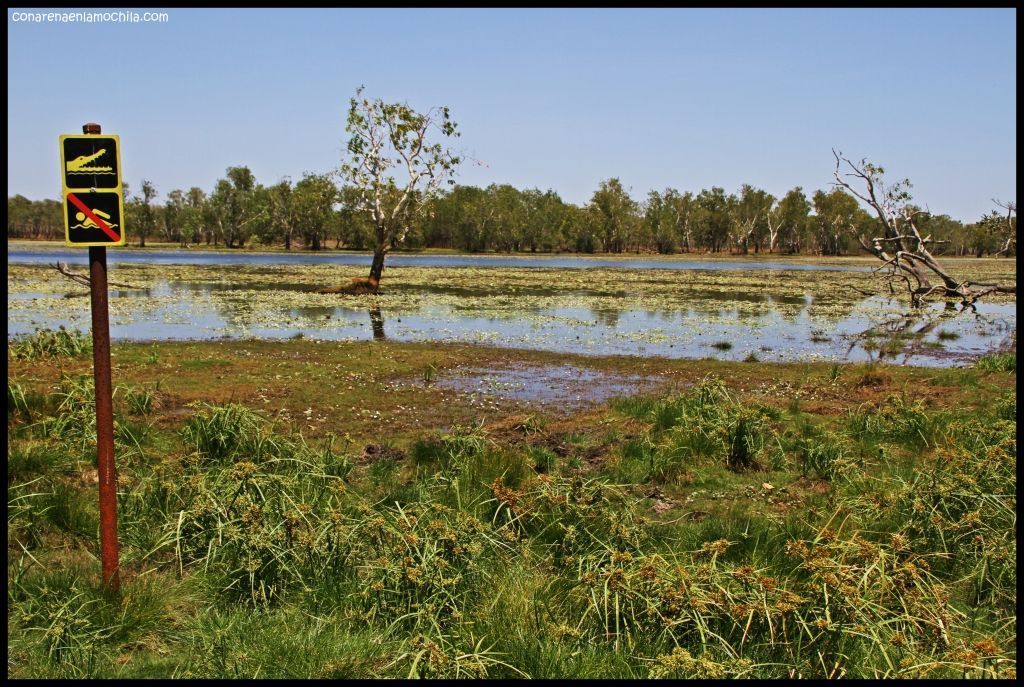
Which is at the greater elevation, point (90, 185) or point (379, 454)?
point (90, 185)

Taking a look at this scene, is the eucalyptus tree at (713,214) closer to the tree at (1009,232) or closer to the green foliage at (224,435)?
the tree at (1009,232)

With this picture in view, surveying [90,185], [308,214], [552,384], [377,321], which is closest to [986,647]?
[90,185]

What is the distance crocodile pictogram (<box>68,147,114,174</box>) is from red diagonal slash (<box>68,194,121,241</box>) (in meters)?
0.14

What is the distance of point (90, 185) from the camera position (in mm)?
3875

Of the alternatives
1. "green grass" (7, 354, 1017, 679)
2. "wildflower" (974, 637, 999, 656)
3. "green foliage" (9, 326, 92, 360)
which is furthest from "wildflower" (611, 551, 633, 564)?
"green foliage" (9, 326, 92, 360)

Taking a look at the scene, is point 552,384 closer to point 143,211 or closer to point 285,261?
point 285,261

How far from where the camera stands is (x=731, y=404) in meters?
9.70

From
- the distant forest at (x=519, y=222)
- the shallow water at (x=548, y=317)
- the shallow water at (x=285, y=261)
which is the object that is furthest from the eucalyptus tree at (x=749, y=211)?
the shallow water at (x=548, y=317)

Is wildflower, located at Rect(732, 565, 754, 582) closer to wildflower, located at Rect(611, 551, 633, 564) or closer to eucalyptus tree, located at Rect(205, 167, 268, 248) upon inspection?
wildflower, located at Rect(611, 551, 633, 564)

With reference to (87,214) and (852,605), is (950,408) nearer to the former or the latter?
(852,605)

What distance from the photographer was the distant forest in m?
99.8

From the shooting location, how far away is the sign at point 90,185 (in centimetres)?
381

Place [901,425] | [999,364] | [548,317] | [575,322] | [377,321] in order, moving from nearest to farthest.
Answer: [901,425], [999,364], [377,321], [575,322], [548,317]

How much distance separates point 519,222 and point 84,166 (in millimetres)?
106671
